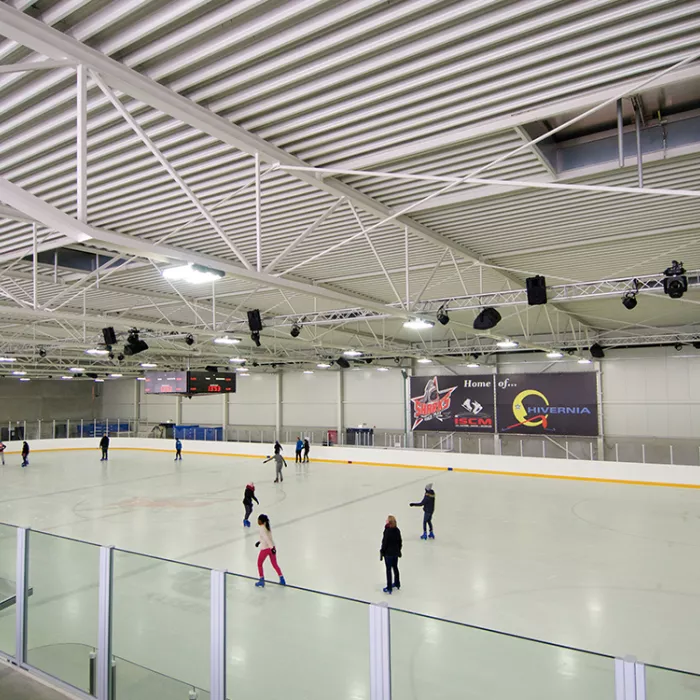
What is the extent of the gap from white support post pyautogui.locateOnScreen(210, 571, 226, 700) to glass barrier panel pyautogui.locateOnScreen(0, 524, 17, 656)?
2.66m

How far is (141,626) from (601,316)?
76.3 ft

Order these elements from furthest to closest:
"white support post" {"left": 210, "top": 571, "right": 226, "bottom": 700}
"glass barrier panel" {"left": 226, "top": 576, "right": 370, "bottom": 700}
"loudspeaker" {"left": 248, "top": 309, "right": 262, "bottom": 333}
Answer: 1. "loudspeaker" {"left": 248, "top": 309, "right": 262, "bottom": 333}
2. "white support post" {"left": 210, "top": 571, "right": 226, "bottom": 700}
3. "glass barrier panel" {"left": 226, "top": 576, "right": 370, "bottom": 700}

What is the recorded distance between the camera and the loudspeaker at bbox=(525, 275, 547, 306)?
1230 cm

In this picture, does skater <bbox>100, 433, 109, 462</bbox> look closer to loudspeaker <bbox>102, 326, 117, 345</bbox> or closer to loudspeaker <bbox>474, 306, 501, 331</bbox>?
loudspeaker <bbox>102, 326, 117, 345</bbox>

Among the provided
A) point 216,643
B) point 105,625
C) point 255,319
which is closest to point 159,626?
point 105,625

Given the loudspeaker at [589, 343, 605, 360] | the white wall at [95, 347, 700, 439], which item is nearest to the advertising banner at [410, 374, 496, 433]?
the white wall at [95, 347, 700, 439]

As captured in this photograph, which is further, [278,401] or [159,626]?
[278,401]

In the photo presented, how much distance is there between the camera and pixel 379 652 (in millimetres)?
3732

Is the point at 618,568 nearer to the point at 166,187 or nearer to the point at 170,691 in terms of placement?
the point at 170,691

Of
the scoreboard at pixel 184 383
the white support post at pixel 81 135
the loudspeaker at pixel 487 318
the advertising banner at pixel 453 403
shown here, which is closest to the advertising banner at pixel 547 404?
the advertising banner at pixel 453 403

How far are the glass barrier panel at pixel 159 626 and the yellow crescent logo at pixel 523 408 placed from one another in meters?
27.7

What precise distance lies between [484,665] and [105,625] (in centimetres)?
346

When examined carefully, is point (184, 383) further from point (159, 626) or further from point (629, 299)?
point (159, 626)

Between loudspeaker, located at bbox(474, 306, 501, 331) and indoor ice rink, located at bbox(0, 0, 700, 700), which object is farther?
loudspeaker, located at bbox(474, 306, 501, 331)
